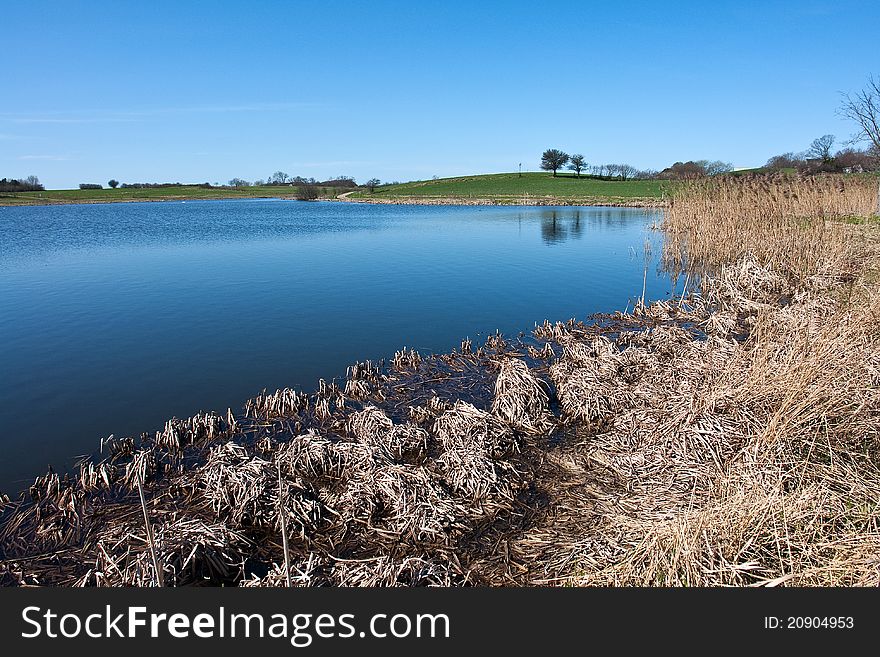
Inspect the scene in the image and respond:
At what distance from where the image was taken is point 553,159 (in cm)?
13088

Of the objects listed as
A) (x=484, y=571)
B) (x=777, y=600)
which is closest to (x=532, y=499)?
(x=484, y=571)

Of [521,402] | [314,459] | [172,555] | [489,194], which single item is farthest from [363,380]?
[489,194]

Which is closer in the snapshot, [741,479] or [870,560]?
[870,560]

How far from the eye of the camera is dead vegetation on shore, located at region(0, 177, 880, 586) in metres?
4.98

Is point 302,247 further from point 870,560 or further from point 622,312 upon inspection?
point 870,560

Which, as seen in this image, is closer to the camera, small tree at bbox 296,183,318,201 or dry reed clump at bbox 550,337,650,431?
dry reed clump at bbox 550,337,650,431

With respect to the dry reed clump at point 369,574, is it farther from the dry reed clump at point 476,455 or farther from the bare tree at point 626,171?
the bare tree at point 626,171

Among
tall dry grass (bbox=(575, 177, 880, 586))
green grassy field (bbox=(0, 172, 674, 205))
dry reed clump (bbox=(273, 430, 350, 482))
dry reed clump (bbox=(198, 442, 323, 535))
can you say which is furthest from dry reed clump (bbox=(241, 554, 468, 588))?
green grassy field (bbox=(0, 172, 674, 205))

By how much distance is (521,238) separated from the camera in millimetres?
37344

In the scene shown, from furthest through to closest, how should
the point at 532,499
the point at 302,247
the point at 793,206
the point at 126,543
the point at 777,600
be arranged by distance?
the point at 302,247 < the point at 793,206 < the point at 532,499 < the point at 126,543 < the point at 777,600

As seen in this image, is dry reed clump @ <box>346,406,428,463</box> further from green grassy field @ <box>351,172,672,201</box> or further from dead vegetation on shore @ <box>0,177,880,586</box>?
green grassy field @ <box>351,172,672,201</box>

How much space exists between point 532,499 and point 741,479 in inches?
101

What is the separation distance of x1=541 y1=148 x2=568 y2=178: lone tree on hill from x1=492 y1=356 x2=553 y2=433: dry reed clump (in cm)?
13153

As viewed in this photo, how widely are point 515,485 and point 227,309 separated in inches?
542
